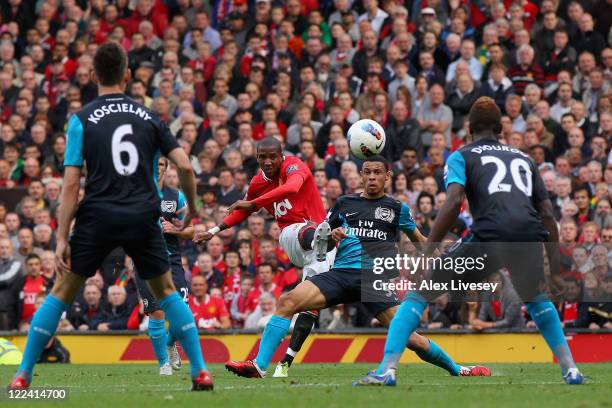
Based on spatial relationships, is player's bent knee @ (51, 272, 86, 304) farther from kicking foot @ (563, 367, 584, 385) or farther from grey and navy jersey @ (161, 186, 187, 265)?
grey and navy jersey @ (161, 186, 187, 265)

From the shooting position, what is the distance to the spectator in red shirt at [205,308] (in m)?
18.2

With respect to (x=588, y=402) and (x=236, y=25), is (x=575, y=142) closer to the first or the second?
(x=236, y=25)

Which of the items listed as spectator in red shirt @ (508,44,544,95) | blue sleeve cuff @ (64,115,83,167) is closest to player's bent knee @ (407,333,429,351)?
blue sleeve cuff @ (64,115,83,167)

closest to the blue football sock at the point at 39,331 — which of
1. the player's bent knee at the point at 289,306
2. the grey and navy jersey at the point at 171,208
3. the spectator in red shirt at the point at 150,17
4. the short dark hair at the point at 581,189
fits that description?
the player's bent knee at the point at 289,306

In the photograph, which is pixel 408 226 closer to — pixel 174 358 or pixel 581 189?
pixel 174 358

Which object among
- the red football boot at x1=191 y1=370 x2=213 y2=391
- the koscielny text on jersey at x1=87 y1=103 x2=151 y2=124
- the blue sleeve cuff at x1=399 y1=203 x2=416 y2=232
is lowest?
the red football boot at x1=191 y1=370 x2=213 y2=391

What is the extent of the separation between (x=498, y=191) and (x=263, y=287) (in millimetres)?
9014

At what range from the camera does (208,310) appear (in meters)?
18.3

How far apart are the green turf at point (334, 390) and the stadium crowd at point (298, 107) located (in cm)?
455

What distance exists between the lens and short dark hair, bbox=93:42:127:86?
9320 millimetres

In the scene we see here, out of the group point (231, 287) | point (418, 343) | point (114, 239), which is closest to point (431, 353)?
point (418, 343)

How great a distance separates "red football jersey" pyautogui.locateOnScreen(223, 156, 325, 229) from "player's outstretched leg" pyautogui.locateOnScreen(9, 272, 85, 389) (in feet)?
11.8

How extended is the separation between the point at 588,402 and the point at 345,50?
48.6 ft

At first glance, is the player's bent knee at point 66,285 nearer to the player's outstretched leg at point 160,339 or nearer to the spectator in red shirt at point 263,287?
the player's outstretched leg at point 160,339
